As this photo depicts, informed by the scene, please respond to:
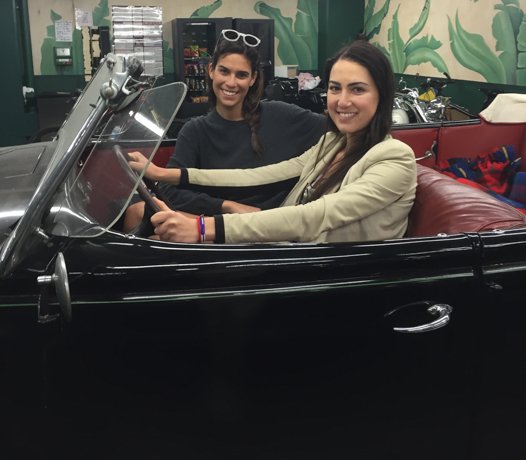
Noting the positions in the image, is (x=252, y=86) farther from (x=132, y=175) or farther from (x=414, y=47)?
(x=414, y=47)

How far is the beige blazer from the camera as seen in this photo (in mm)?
1350

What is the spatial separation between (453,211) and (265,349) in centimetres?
74

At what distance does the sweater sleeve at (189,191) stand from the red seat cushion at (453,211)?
0.85 m

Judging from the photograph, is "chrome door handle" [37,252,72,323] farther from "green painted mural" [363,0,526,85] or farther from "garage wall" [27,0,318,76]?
"garage wall" [27,0,318,76]

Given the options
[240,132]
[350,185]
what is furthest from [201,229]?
[240,132]

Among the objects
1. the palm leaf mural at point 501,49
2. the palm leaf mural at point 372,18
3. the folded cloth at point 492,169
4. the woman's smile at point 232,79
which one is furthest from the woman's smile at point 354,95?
the palm leaf mural at point 372,18

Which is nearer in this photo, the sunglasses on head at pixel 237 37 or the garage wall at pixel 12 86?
the sunglasses on head at pixel 237 37

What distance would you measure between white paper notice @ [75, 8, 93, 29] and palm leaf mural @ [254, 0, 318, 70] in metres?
3.12

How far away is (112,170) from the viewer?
1.22 m

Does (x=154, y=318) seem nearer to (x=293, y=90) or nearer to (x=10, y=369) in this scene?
(x=10, y=369)

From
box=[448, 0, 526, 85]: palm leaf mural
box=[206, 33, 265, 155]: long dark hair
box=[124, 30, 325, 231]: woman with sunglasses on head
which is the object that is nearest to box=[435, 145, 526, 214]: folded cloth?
box=[124, 30, 325, 231]: woman with sunglasses on head

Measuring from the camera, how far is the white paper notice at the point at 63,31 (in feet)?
29.2

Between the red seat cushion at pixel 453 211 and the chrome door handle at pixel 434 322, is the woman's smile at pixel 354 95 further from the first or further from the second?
the chrome door handle at pixel 434 322

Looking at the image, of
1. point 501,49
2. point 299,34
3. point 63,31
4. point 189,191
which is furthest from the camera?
point 299,34
